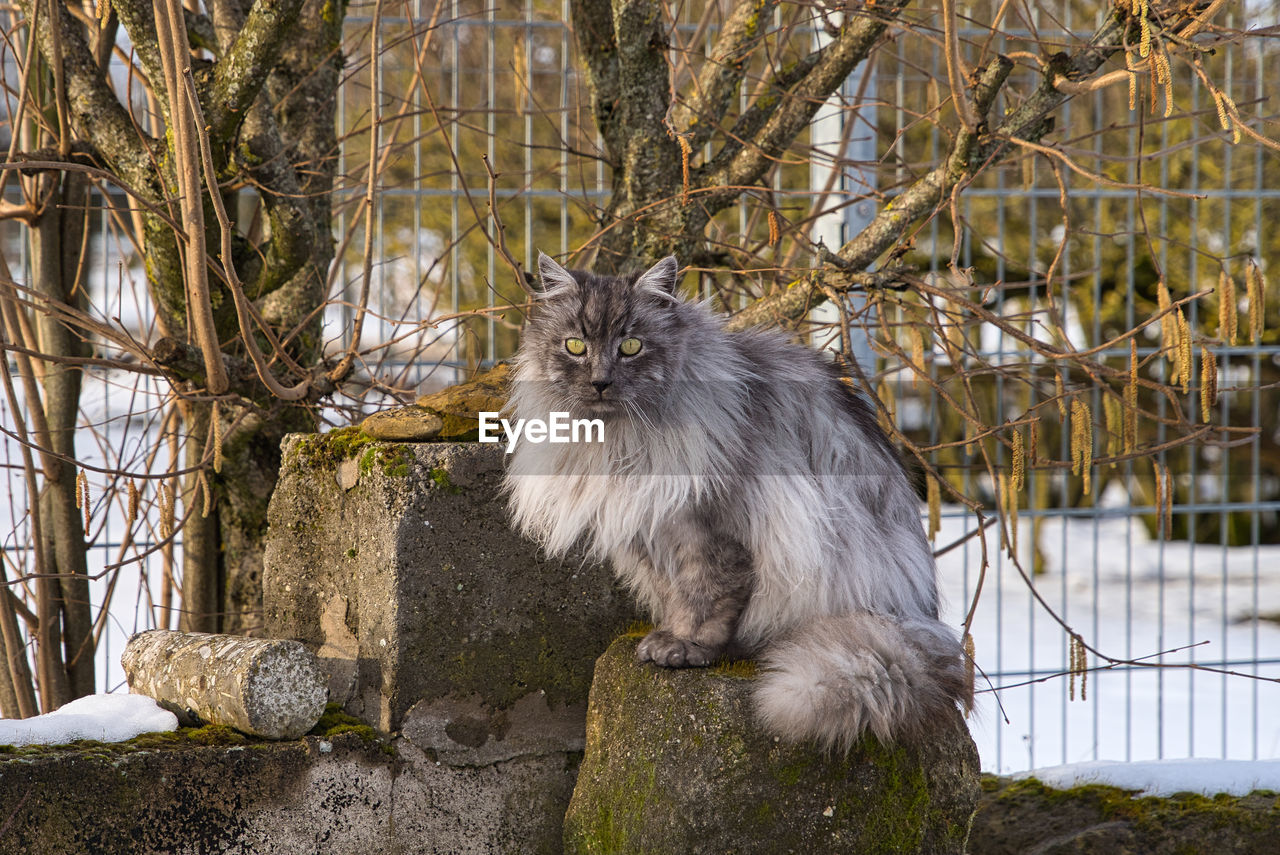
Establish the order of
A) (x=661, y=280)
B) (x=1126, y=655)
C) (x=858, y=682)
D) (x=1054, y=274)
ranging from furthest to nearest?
(x=1126, y=655) → (x=1054, y=274) → (x=661, y=280) → (x=858, y=682)

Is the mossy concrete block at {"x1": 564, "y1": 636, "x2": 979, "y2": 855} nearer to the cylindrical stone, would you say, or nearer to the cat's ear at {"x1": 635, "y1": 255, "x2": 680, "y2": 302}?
the cylindrical stone

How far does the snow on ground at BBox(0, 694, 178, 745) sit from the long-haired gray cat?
94 cm

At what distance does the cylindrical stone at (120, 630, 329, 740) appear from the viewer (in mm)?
2301

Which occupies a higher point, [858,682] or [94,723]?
[858,682]

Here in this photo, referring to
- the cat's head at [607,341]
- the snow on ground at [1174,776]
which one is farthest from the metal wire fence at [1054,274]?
the cat's head at [607,341]

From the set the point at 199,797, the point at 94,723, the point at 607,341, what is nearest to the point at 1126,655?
the point at 607,341

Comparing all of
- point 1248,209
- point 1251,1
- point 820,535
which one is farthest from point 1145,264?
point 820,535

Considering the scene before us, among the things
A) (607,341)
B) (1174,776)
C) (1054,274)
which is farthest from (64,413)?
(1174,776)

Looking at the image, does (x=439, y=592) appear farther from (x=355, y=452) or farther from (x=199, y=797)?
(x=199, y=797)

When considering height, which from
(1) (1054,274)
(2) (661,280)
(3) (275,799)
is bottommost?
(3) (275,799)

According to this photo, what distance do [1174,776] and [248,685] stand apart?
2873 millimetres

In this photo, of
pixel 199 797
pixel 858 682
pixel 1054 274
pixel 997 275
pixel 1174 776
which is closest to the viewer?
pixel 858 682

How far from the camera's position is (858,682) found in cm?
211

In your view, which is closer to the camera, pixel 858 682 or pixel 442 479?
pixel 858 682
